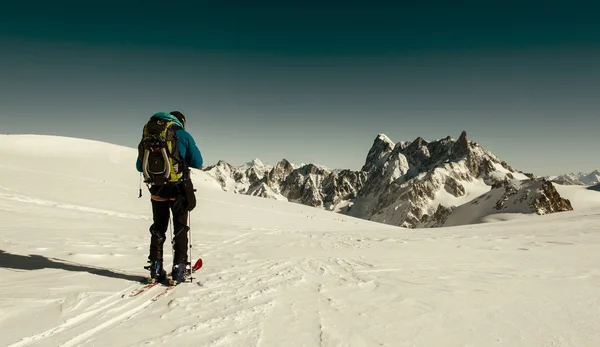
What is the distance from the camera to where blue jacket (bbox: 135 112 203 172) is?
5.45 metres

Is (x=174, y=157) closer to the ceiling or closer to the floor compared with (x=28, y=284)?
closer to the ceiling

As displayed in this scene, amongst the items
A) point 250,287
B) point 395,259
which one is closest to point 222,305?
point 250,287

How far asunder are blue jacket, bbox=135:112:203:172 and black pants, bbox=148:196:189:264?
2.30 ft

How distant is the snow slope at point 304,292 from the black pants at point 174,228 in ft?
1.89

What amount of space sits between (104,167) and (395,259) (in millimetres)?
31453

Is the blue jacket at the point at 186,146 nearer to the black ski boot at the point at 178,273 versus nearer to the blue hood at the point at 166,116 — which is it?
the blue hood at the point at 166,116

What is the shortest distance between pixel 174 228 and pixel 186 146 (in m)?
1.53

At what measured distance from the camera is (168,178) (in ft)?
17.4

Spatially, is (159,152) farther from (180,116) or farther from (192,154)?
(180,116)

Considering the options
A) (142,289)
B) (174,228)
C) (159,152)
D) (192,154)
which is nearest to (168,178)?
(159,152)

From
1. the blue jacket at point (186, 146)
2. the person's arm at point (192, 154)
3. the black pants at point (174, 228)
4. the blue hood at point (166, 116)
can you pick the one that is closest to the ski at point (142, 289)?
the black pants at point (174, 228)

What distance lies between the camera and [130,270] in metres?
6.14

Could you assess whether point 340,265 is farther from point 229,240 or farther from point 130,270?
point 229,240

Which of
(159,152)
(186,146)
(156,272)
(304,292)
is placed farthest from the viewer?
(186,146)
